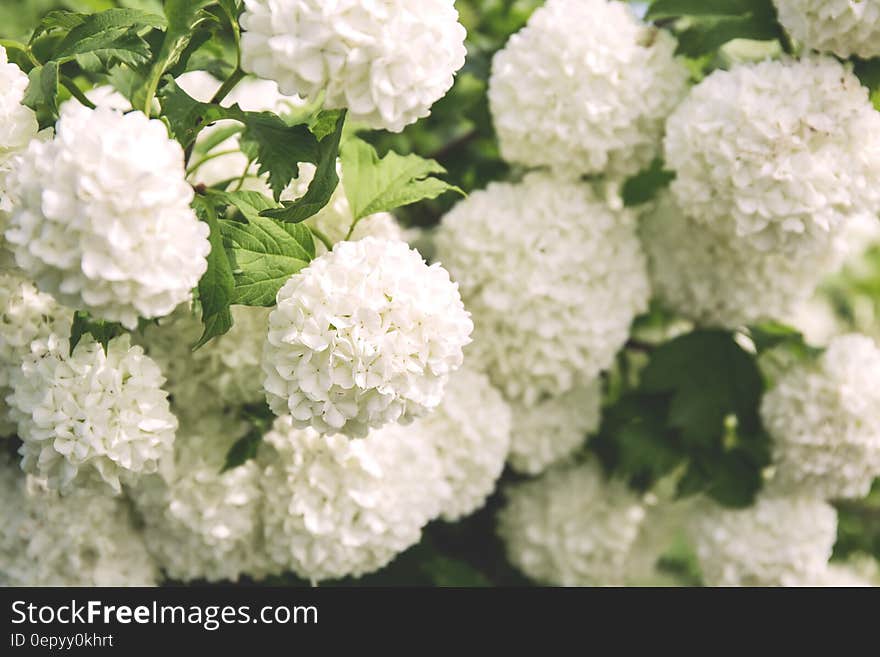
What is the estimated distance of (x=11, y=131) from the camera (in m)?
1.37

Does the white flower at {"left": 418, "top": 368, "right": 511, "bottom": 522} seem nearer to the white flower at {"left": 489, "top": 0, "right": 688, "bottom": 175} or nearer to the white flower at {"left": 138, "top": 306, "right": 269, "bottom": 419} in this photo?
the white flower at {"left": 138, "top": 306, "right": 269, "bottom": 419}

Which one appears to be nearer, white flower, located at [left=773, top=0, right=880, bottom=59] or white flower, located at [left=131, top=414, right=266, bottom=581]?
white flower, located at [left=773, top=0, right=880, bottom=59]

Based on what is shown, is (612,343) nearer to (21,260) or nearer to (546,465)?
(546,465)

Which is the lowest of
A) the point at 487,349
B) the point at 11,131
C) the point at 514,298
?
the point at 487,349

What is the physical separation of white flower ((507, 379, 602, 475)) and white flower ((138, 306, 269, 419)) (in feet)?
2.66

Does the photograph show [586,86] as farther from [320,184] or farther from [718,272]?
[320,184]

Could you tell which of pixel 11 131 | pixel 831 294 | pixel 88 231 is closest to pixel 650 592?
pixel 88 231

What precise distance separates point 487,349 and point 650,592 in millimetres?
682

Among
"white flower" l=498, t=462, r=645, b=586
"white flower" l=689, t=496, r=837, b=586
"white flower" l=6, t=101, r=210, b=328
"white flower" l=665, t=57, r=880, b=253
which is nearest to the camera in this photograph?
"white flower" l=6, t=101, r=210, b=328

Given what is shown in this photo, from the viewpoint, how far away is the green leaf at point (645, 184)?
2.31m

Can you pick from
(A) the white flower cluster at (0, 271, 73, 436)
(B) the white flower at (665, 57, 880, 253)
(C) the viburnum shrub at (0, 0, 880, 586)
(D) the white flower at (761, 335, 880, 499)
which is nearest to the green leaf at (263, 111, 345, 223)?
(C) the viburnum shrub at (0, 0, 880, 586)

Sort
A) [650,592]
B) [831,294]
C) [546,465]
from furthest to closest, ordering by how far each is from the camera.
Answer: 1. [831,294]
2. [546,465]
3. [650,592]

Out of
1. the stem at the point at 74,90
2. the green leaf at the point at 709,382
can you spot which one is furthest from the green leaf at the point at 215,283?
the green leaf at the point at 709,382

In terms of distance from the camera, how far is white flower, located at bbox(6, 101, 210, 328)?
1.12 metres
